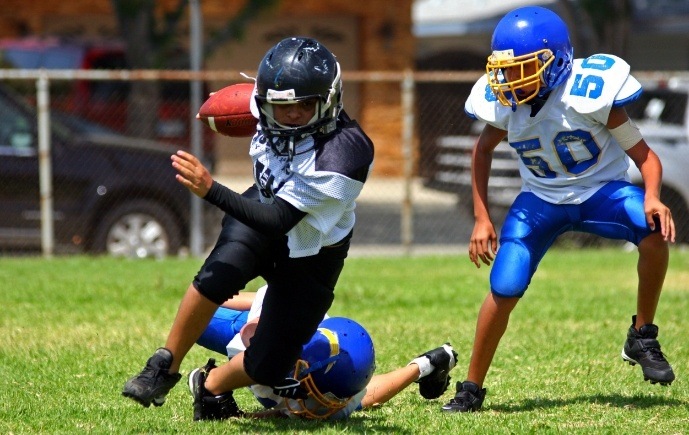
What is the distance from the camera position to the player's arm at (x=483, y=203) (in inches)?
197

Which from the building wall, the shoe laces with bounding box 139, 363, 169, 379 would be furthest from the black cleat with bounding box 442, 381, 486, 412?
the building wall

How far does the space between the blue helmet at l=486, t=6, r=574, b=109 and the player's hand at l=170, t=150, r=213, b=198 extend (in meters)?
1.48

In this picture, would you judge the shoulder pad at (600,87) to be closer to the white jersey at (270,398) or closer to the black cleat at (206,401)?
the white jersey at (270,398)

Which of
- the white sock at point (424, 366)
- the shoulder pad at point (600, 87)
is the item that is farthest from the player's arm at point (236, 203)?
the shoulder pad at point (600, 87)

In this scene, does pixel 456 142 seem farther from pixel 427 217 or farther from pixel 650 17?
pixel 650 17

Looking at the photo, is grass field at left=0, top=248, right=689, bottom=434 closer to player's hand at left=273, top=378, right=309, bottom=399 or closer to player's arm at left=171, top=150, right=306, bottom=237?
player's hand at left=273, top=378, right=309, bottom=399

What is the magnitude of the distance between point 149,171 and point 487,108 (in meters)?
5.94

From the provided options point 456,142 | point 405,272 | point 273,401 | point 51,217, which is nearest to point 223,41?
point 456,142

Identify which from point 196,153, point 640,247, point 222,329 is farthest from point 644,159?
point 196,153

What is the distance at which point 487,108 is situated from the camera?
5055 millimetres

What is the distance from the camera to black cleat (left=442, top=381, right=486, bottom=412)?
481 cm

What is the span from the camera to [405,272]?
986 centimetres

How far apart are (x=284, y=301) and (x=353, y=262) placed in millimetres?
6220

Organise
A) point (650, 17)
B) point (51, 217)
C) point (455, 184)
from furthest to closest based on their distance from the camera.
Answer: point (650, 17)
point (455, 184)
point (51, 217)
